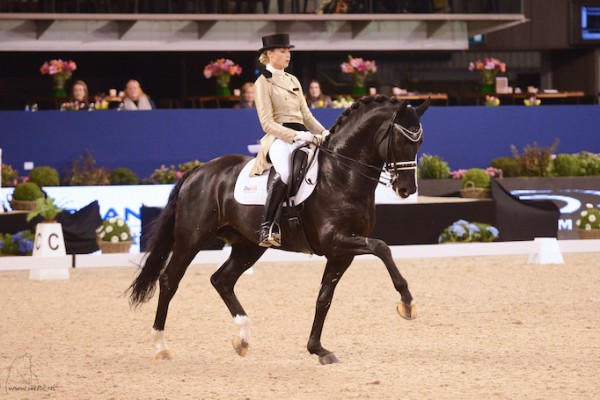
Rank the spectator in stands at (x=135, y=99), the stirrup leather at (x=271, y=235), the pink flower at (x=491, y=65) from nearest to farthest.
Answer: the stirrup leather at (x=271, y=235)
the spectator in stands at (x=135, y=99)
the pink flower at (x=491, y=65)

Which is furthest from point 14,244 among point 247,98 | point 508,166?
point 508,166

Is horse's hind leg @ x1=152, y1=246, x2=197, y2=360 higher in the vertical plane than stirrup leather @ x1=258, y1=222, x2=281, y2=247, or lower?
lower

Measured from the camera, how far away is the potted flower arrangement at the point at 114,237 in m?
13.0

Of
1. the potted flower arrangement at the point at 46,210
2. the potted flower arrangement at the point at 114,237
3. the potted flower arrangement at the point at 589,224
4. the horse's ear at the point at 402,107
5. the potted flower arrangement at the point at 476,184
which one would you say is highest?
the horse's ear at the point at 402,107

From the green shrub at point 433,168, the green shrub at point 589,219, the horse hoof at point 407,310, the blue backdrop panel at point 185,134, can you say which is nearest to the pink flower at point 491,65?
the blue backdrop panel at point 185,134

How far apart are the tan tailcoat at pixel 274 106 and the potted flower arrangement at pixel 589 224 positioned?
8.18 m

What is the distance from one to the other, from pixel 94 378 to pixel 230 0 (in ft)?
51.6

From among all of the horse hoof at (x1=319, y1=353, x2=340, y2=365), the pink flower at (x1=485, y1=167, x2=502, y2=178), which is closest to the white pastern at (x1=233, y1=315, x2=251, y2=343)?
the horse hoof at (x1=319, y1=353, x2=340, y2=365)

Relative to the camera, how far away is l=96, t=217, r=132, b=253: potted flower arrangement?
1296 cm

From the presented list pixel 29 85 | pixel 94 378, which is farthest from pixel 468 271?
pixel 29 85

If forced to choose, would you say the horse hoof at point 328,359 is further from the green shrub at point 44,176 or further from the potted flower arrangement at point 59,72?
the potted flower arrangement at point 59,72

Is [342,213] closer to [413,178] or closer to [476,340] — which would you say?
[413,178]

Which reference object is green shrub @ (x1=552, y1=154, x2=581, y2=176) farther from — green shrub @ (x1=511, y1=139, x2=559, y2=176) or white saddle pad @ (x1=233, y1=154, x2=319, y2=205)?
white saddle pad @ (x1=233, y1=154, x2=319, y2=205)

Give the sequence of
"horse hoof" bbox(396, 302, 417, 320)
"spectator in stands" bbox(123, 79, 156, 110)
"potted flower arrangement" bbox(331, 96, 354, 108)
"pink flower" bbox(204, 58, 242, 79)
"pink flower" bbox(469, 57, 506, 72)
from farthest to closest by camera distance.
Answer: "pink flower" bbox(469, 57, 506, 72), "pink flower" bbox(204, 58, 242, 79), "potted flower arrangement" bbox(331, 96, 354, 108), "spectator in stands" bbox(123, 79, 156, 110), "horse hoof" bbox(396, 302, 417, 320)
